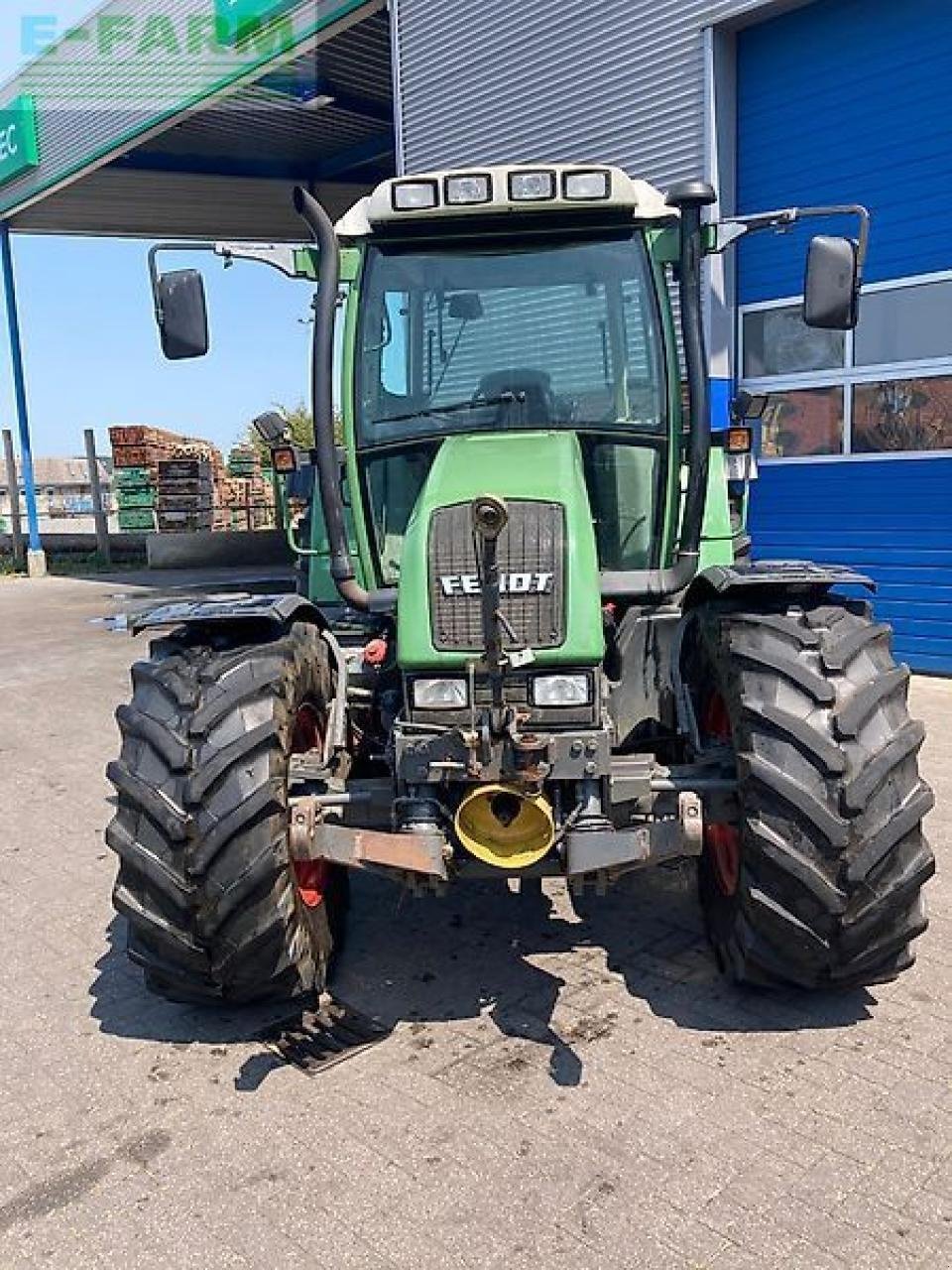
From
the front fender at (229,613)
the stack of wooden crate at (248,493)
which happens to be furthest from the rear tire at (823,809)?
the stack of wooden crate at (248,493)

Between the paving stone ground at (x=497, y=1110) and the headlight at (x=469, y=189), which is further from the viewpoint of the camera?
the headlight at (x=469, y=189)

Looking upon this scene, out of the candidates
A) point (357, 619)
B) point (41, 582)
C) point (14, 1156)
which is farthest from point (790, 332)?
point (41, 582)

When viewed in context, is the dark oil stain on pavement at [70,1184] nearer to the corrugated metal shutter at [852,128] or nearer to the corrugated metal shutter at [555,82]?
the corrugated metal shutter at [852,128]

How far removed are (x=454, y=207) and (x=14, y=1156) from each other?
303 centimetres

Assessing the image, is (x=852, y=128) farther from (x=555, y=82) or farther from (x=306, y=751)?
(x=306, y=751)

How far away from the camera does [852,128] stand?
799 cm

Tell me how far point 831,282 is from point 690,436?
683 millimetres

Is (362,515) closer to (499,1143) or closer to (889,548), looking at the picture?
(499,1143)

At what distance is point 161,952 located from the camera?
3172 mm

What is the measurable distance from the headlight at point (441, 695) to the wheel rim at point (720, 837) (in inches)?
33.5

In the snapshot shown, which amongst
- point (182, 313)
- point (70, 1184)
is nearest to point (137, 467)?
point (182, 313)

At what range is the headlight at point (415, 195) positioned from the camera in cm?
360

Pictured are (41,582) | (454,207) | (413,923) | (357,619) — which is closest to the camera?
(454,207)

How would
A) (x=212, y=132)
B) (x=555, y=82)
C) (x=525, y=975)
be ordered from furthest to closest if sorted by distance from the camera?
(x=212, y=132) → (x=555, y=82) → (x=525, y=975)
